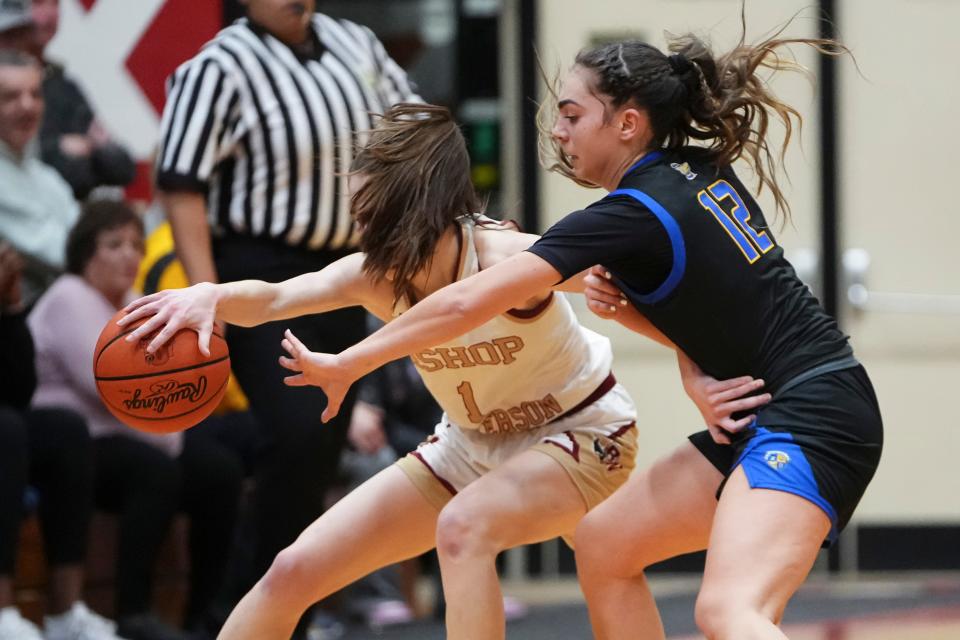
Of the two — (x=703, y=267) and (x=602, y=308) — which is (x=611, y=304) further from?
(x=703, y=267)

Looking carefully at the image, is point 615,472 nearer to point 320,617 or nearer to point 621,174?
point 621,174

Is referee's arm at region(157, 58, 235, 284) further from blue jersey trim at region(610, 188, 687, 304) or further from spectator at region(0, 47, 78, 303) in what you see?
blue jersey trim at region(610, 188, 687, 304)

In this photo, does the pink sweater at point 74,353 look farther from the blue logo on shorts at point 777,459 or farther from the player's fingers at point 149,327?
the blue logo on shorts at point 777,459

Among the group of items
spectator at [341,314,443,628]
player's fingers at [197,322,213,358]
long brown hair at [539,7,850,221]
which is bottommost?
spectator at [341,314,443,628]

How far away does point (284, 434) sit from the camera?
4457 millimetres

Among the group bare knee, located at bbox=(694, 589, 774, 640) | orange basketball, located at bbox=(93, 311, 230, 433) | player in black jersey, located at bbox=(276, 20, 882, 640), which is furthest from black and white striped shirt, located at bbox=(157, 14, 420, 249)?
bare knee, located at bbox=(694, 589, 774, 640)

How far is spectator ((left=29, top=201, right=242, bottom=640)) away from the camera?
516 centimetres

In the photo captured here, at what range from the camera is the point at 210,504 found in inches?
210

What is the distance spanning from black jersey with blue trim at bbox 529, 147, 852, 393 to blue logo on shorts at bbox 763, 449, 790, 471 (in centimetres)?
17

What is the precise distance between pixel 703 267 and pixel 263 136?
6.84 ft

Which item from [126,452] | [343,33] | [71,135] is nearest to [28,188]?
[71,135]

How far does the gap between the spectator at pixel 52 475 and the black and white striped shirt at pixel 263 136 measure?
751 mm

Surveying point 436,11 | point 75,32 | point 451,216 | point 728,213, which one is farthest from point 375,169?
point 436,11

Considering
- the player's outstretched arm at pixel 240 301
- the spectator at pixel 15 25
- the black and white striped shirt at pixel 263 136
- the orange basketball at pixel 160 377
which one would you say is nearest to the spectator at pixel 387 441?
the black and white striped shirt at pixel 263 136
